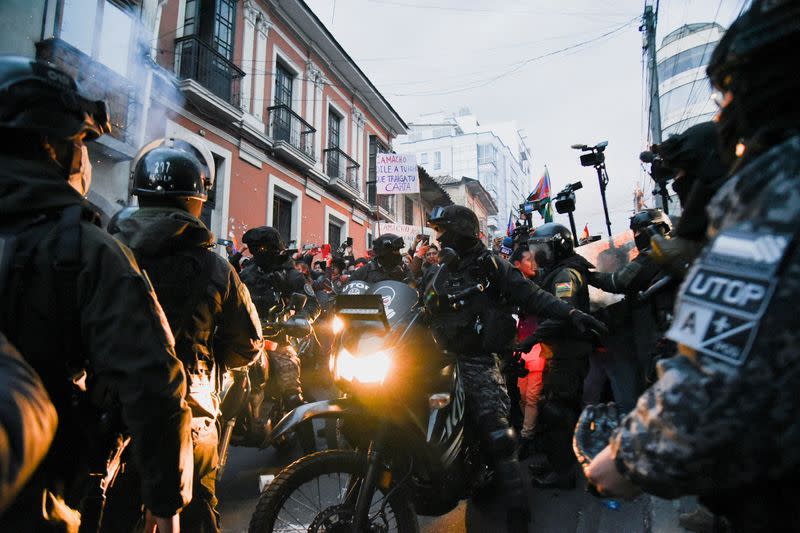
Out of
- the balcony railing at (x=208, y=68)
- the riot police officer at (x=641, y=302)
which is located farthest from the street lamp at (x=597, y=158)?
the balcony railing at (x=208, y=68)

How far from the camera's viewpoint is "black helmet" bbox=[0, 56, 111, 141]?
3.79ft

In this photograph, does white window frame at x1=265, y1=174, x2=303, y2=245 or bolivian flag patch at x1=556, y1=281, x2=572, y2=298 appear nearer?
bolivian flag patch at x1=556, y1=281, x2=572, y2=298

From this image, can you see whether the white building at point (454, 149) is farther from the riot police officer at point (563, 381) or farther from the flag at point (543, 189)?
the riot police officer at point (563, 381)

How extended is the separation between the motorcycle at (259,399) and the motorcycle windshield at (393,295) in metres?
0.68

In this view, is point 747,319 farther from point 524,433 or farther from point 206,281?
point 524,433

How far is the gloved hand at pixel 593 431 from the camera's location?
979 millimetres

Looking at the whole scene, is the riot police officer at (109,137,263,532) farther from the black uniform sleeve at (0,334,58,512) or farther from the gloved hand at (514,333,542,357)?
the gloved hand at (514,333,542,357)

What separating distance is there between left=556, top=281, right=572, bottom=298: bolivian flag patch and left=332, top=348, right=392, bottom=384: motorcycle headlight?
76.3 inches

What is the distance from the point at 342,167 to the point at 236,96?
6004 millimetres

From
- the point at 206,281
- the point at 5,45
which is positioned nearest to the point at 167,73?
the point at 5,45

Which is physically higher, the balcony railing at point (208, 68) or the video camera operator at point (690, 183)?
the balcony railing at point (208, 68)

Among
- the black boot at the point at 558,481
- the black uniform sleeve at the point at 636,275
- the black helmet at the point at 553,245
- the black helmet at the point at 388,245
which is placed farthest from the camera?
the black helmet at the point at 388,245

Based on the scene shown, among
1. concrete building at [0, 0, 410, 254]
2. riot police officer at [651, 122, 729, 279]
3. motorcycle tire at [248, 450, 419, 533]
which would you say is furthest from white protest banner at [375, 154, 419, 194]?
motorcycle tire at [248, 450, 419, 533]

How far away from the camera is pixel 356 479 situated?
7.23 ft
